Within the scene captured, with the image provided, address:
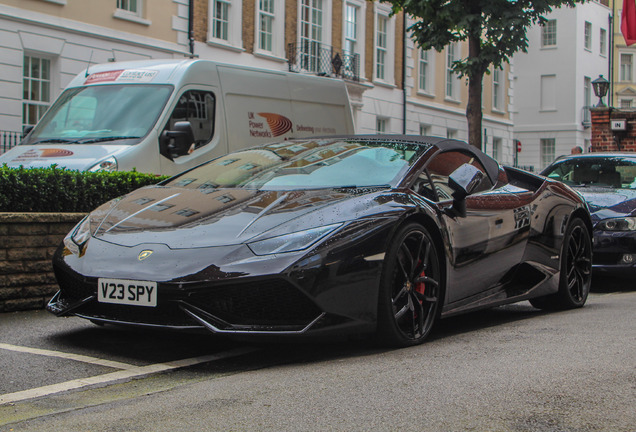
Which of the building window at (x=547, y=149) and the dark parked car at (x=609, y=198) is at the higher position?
the building window at (x=547, y=149)

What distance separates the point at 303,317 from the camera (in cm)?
467

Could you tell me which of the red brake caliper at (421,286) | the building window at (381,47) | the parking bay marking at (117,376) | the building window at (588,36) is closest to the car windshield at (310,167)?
the red brake caliper at (421,286)

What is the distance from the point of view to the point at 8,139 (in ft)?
63.3

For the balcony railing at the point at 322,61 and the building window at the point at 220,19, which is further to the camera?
the balcony railing at the point at 322,61

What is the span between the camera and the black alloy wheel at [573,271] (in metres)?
7.23

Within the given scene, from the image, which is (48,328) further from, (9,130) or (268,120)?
(9,130)

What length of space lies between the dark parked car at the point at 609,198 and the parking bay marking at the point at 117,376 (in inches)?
212

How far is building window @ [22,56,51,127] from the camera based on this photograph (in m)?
20.1

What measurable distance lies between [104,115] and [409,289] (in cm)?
756

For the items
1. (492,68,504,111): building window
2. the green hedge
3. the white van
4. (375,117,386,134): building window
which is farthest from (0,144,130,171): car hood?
(492,68,504,111): building window

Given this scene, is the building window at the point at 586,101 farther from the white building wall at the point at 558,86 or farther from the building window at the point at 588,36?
the building window at the point at 588,36

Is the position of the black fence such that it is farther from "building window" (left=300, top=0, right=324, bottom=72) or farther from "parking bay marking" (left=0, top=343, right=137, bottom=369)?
"parking bay marking" (left=0, top=343, right=137, bottom=369)

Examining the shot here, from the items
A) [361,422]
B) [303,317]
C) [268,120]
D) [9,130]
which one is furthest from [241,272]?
[9,130]

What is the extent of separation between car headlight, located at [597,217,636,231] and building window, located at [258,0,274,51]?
61.9ft
